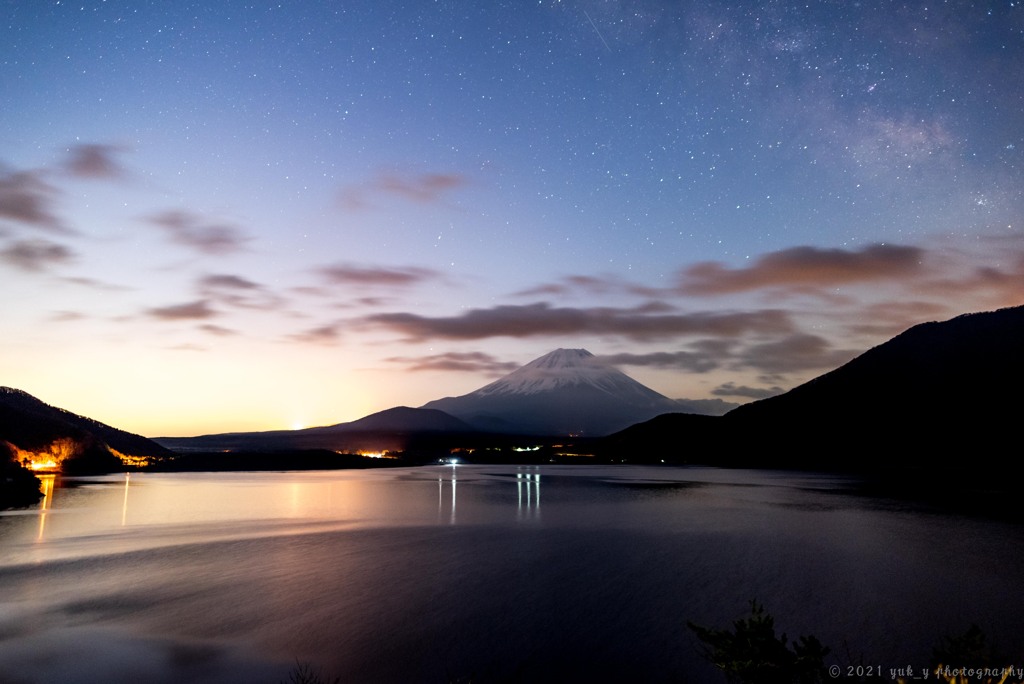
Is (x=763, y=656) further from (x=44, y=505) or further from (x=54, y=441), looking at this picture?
(x=54, y=441)

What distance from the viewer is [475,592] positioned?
24688mm

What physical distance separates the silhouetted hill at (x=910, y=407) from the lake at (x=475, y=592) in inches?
4090

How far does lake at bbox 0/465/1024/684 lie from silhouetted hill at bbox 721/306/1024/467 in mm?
103876

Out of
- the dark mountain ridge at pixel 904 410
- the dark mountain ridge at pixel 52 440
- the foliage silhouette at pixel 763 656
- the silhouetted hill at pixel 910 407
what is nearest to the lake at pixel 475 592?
the foliage silhouette at pixel 763 656

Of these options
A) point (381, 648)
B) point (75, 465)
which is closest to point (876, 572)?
point (381, 648)

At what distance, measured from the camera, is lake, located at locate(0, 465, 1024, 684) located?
16.7 m

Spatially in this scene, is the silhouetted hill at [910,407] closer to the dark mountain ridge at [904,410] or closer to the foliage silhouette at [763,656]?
the dark mountain ridge at [904,410]

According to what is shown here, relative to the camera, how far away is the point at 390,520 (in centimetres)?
4984

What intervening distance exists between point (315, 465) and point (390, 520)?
119325 mm

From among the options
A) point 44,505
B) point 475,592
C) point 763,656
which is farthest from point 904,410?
point 763,656

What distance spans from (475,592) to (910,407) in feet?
533

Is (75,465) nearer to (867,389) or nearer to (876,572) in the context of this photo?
(876,572)

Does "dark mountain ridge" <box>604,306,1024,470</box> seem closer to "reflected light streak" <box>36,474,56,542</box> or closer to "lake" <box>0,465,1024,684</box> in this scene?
"lake" <box>0,465,1024,684</box>

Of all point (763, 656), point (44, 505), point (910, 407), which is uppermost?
point (910, 407)
